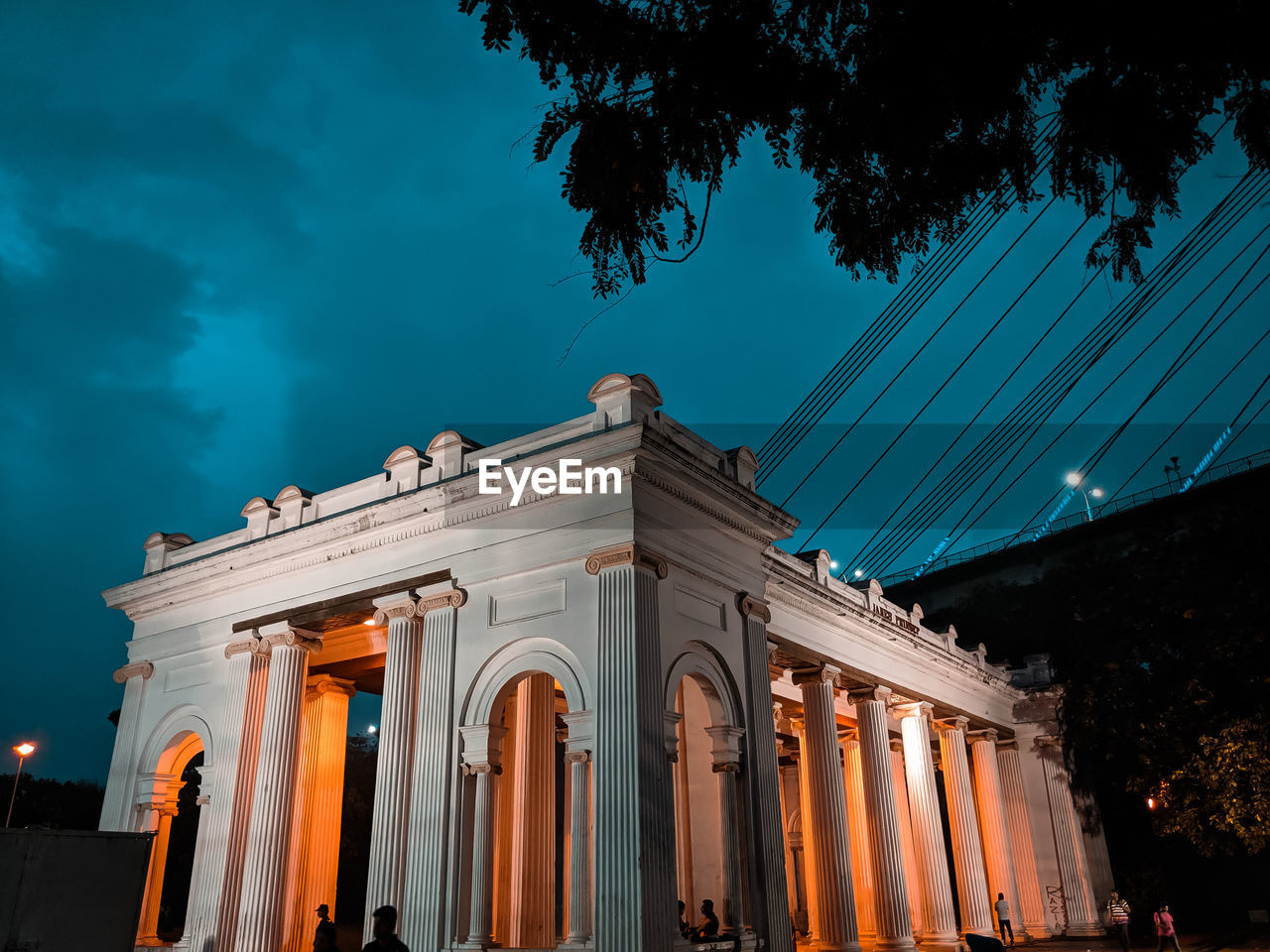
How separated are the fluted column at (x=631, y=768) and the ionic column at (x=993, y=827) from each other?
1950cm

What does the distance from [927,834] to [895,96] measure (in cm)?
2192

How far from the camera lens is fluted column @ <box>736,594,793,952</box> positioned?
1512 centimetres

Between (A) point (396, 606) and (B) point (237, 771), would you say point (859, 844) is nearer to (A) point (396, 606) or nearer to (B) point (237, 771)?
(A) point (396, 606)

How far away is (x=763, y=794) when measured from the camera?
15.9 metres

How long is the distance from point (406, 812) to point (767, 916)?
5834 mm

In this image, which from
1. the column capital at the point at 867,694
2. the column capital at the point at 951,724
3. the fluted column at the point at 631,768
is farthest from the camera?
the column capital at the point at 951,724

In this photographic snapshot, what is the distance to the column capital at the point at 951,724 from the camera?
2830 centimetres

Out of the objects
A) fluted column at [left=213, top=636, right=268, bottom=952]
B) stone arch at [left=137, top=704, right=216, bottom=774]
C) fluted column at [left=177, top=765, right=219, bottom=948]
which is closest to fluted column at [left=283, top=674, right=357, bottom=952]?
fluted column at [left=213, top=636, right=268, bottom=952]

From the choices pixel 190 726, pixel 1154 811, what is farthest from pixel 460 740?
pixel 1154 811

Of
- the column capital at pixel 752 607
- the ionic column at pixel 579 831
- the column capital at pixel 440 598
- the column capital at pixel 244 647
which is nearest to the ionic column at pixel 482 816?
the ionic column at pixel 579 831

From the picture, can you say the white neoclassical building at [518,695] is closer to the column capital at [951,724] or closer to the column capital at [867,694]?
the column capital at [867,694]

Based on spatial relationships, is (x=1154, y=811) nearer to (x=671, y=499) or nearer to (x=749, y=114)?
(x=671, y=499)

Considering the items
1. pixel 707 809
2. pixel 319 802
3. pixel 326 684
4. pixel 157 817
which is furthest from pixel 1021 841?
pixel 157 817

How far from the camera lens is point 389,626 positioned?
16.5 meters
